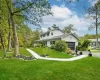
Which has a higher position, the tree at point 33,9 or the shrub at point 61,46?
the tree at point 33,9

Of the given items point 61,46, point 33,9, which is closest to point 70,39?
point 61,46

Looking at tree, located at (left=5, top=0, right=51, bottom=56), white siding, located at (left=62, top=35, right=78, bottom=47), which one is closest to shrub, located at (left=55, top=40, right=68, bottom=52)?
white siding, located at (left=62, top=35, right=78, bottom=47)

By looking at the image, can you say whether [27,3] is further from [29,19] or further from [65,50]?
[65,50]

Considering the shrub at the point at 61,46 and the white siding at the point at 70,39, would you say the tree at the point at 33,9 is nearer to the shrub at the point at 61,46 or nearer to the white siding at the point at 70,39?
the shrub at the point at 61,46

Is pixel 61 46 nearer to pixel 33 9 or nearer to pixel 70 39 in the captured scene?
pixel 70 39

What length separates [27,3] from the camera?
16.9 metres

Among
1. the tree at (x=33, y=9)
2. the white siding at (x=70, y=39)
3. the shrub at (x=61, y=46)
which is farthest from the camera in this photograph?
the white siding at (x=70, y=39)

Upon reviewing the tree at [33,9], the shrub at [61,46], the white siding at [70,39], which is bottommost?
the shrub at [61,46]

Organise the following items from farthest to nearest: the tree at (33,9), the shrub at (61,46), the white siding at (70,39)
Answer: the white siding at (70,39)
the shrub at (61,46)
the tree at (33,9)

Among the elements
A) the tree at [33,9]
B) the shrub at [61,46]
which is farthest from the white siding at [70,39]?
the tree at [33,9]

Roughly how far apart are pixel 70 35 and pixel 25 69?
26.5 metres

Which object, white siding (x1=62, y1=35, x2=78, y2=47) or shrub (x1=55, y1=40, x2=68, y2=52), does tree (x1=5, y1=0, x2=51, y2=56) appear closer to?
shrub (x1=55, y1=40, x2=68, y2=52)

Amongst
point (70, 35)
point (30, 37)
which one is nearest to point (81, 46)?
point (70, 35)

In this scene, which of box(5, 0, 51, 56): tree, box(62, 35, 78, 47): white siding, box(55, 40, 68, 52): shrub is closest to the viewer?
box(5, 0, 51, 56): tree
